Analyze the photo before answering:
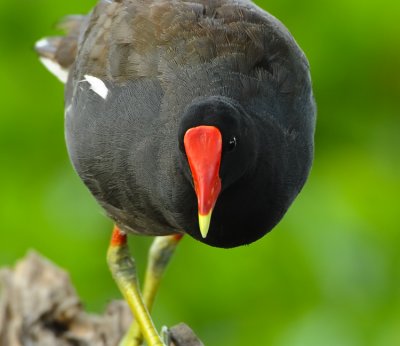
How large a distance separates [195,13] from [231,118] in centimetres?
70

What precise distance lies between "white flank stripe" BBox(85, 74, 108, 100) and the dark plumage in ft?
0.05

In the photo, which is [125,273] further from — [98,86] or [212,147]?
[212,147]

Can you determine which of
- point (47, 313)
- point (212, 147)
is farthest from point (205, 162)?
point (47, 313)

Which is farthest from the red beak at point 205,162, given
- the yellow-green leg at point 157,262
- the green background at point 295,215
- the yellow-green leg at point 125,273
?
the green background at point 295,215

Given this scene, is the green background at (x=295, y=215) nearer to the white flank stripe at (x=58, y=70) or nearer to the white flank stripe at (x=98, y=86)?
the white flank stripe at (x=58, y=70)

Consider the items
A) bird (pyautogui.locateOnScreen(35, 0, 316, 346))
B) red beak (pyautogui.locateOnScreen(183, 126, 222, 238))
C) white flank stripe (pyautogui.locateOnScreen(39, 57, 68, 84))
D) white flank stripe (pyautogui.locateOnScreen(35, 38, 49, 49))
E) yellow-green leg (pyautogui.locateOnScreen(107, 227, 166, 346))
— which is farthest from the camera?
white flank stripe (pyautogui.locateOnScreen(35, 38, 49, 49))

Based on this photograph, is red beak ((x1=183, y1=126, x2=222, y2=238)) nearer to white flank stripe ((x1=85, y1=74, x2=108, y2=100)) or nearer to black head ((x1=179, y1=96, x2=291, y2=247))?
black head ((x1=179, y1=96, x2=291, y2=247))

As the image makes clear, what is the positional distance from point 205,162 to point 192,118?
0.49 feet

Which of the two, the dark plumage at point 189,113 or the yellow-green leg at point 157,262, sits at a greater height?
the dark plumage at point 189,113

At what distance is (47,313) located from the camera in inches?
201

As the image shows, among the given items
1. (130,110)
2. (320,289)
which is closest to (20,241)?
(320,289)

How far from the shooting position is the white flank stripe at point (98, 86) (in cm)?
447

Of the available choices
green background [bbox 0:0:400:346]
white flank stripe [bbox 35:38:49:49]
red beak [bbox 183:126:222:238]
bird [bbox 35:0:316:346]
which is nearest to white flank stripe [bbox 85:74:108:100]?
bird [bbox 35:0:316:346]

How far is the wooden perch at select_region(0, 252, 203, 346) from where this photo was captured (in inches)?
198
